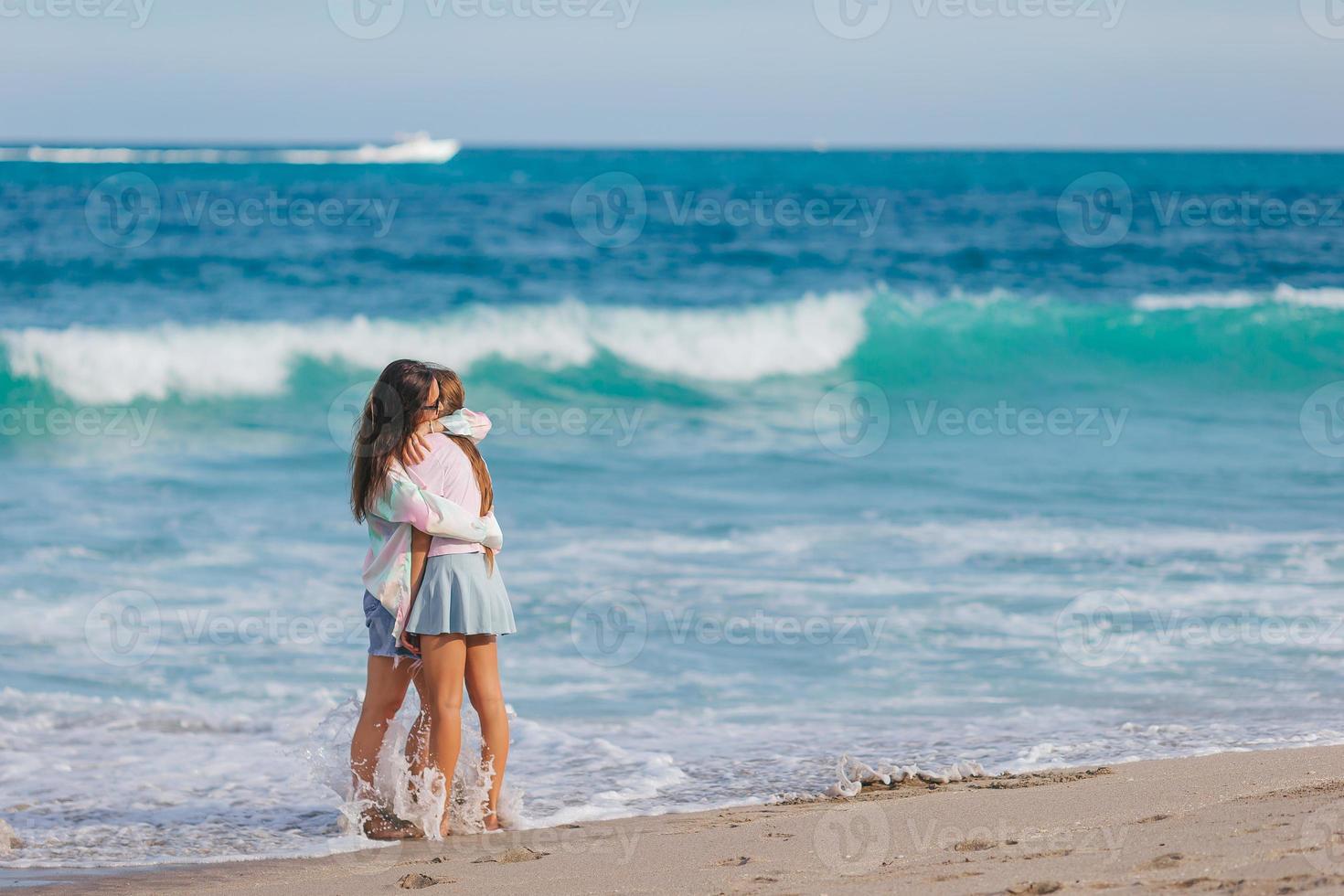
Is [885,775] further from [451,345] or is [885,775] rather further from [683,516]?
[451,345]

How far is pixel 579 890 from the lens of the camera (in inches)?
150

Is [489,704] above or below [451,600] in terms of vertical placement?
below

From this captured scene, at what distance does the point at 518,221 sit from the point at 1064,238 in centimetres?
1431

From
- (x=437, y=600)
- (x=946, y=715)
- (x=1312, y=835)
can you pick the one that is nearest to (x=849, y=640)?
(x=946, y=715)

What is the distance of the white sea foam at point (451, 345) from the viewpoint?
16969 millimetres

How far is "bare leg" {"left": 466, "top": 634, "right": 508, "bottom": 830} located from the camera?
184 inches

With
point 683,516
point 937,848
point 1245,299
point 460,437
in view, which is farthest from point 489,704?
point 1245,299

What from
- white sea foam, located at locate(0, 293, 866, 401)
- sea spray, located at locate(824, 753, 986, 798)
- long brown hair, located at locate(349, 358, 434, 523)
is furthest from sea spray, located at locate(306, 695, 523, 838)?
white sea foam, located at locate(0, 293, 866, 401)

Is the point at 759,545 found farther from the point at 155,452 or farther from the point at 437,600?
the point at 155,452

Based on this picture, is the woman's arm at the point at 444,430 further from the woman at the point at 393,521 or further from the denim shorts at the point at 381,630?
the denim shorts at the point at 381,630

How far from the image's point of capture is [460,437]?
464 centimetres

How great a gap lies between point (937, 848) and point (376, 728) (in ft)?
6.46

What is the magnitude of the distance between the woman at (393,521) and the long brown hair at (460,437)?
0.02 m

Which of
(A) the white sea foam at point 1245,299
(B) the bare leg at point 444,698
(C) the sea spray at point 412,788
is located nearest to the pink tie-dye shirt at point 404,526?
(B) the bare leg at point 444,698
